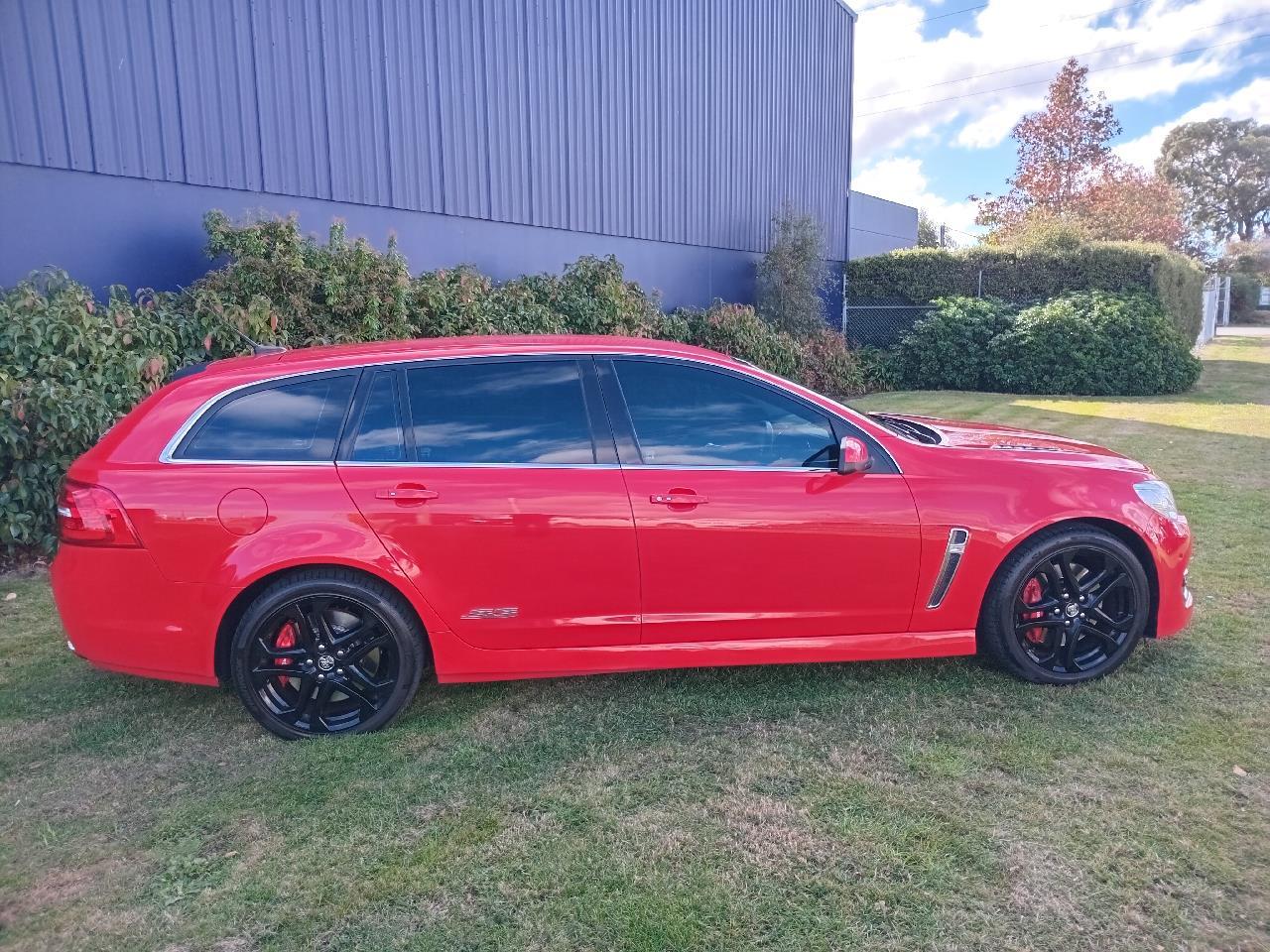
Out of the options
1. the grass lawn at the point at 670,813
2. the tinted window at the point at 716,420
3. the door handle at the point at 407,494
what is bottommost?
the grass lawn at the point at 670,813

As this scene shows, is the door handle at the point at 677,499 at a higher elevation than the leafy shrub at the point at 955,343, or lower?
lower

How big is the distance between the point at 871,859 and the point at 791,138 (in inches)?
608

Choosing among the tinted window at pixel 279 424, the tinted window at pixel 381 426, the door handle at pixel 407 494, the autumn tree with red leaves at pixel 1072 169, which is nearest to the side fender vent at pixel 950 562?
the door handle at pixel 407 494

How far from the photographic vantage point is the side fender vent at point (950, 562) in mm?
3447

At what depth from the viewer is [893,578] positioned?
344 centimetres

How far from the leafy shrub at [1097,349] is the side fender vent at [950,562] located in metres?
12.9

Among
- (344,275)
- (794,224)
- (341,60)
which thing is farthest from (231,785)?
(794,224)

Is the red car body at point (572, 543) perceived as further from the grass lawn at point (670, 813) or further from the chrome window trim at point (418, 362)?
the grass lawn at point (670, 813)

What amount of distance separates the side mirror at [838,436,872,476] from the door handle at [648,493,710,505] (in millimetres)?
575

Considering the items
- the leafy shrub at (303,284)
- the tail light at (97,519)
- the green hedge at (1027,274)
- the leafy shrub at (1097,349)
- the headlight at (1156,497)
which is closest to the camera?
the tail light at (97,519)

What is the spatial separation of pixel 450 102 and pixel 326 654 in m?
7.60

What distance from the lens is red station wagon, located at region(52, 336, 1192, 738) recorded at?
10.4ft

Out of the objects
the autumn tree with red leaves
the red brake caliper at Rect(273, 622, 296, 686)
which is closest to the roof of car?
the red brake caliper at Rect(273, 622, 296, 686)

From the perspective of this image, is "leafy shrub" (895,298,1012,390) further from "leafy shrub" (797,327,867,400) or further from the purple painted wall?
the purple painted wall
